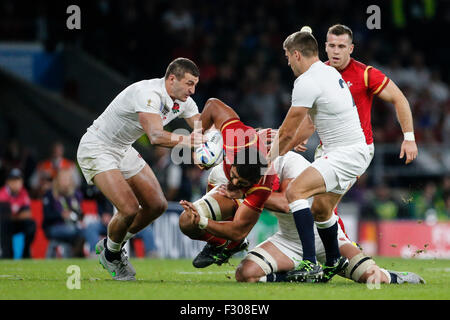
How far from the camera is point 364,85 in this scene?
27.1ft

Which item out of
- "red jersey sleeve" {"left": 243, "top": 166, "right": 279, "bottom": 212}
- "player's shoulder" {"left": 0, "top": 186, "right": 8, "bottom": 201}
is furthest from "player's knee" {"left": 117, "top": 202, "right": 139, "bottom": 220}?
"player's shoulder" {"left": 0, "top": 186, "right": 8, "bottom": 201}

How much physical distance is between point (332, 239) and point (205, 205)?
4.59ft

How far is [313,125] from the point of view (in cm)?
818

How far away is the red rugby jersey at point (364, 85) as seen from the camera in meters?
8.19

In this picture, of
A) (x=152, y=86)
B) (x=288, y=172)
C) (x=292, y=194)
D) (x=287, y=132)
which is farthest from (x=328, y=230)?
(x=152, y=86)

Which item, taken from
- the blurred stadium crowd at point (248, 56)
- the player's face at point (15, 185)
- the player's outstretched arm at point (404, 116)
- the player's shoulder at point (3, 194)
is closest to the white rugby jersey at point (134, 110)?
the player's outstretched arm at point (404, 116)

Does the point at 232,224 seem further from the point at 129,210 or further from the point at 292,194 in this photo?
the point at 129,210

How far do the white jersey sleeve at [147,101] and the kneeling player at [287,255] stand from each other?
128 centimetres

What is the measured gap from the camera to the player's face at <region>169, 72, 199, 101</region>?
7.83 metres

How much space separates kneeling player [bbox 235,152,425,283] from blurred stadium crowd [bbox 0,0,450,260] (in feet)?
22.7

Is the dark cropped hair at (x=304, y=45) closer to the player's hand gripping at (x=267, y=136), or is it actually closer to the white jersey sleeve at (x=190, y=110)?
Result: the player's hand gripping at (x=267, y=136)

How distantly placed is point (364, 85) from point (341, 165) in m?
1.32
